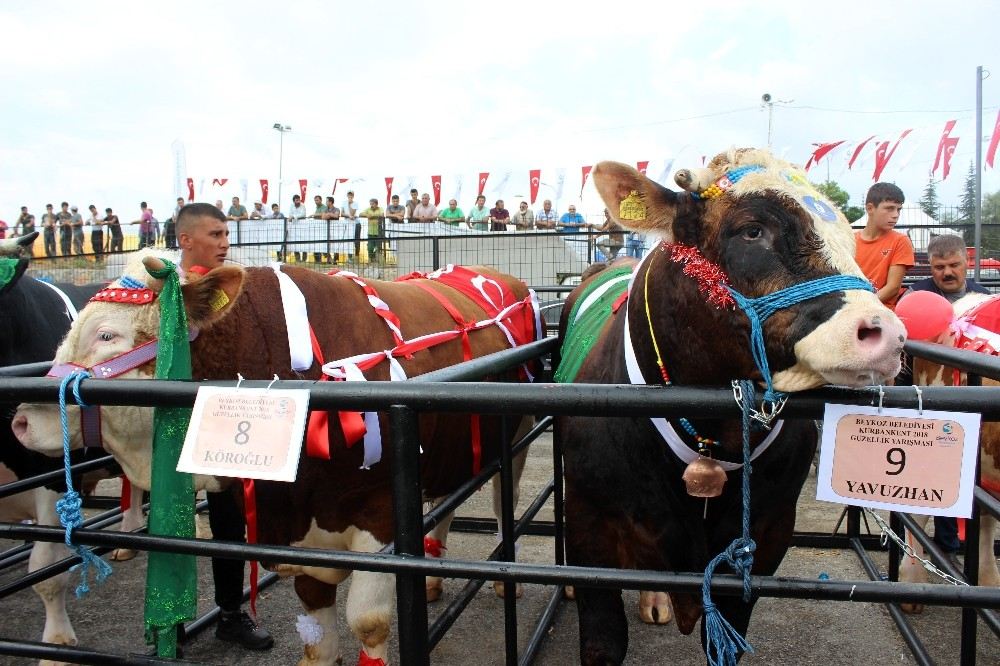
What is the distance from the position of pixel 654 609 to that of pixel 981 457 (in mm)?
1648

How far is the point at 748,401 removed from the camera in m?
1.32

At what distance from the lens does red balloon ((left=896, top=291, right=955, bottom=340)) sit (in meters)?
3.31

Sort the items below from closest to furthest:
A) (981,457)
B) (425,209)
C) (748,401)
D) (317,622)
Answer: (748,401), (317,622), (981,457), (425,209)

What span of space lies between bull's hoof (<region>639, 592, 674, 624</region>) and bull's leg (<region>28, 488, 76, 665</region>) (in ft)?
8.58

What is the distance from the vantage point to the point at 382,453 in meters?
2.46

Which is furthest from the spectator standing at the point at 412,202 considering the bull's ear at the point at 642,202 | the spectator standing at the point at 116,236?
the bull's ear at the point at 642,202

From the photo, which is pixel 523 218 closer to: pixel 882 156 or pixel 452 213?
pixel 452 213

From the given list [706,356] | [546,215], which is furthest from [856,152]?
[706,356]

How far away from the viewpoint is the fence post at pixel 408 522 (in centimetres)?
144

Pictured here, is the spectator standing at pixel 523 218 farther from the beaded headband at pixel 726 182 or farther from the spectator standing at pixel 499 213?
the beaded headband at pixel 726 182

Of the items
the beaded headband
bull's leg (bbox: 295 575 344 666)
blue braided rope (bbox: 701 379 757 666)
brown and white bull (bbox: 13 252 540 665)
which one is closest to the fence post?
blue braided rope (bbox: 701 379 757 666)

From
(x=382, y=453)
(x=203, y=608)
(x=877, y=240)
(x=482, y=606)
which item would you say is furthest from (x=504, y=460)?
(x=877, y=240)

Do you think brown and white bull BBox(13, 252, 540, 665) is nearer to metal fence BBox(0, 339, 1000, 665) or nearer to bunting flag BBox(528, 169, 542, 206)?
metal fence BBox(0, 339, 1000, 665)

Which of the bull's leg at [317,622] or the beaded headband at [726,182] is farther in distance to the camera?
the bull's leg at [317,622]
